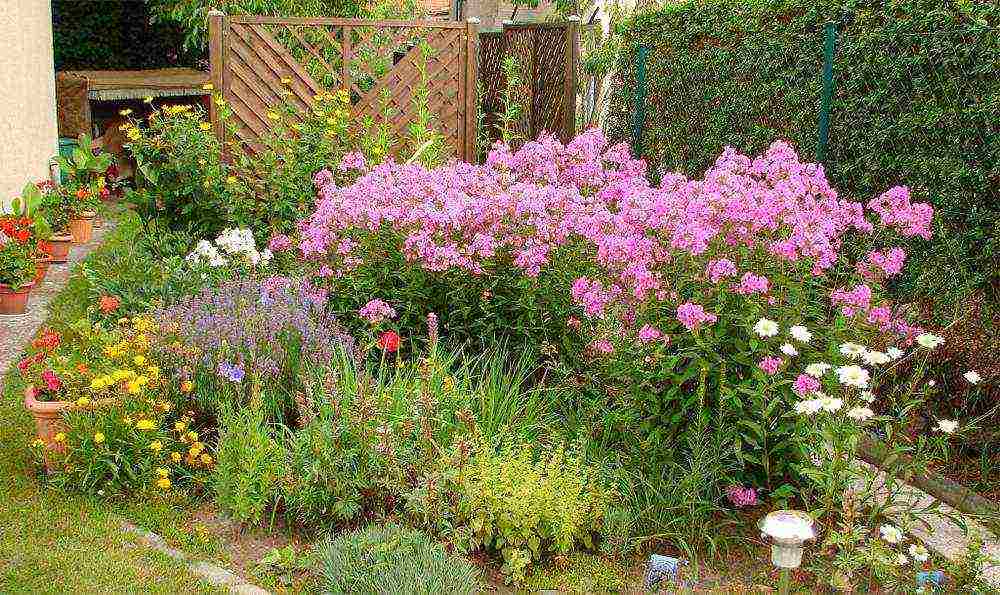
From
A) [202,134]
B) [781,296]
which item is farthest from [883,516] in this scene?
[202,134]

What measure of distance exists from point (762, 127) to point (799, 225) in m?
2.95

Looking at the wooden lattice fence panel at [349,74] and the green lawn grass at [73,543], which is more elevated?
the wooden lattice fence panel at [349,74]

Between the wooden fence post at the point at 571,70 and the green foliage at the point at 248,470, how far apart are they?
6.19 m

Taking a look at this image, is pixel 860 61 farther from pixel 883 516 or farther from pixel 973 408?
pixel 883 516

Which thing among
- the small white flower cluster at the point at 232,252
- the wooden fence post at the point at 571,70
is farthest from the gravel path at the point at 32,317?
the wooden fence post at the point at 571,70

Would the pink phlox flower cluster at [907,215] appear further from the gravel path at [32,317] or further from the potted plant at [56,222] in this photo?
the potted plant at [56,222]

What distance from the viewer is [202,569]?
3.36 metres

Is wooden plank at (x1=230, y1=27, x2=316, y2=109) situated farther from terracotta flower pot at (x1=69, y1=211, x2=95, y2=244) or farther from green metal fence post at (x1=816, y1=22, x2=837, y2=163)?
green metal fence post at (x1=816, y1=22, x2=837, y2=163)

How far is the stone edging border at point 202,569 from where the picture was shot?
10.7 feet

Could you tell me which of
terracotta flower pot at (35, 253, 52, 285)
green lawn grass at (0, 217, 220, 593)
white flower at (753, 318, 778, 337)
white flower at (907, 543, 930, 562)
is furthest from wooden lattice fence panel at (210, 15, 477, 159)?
white flower at (907, 543, 930, 562)

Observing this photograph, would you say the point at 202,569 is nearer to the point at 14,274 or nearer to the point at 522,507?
the point at 522,507

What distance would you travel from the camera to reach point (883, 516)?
149 inches

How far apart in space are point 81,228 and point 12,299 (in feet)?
7.73

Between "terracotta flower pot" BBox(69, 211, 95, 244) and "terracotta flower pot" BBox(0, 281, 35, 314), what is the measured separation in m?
2.11
